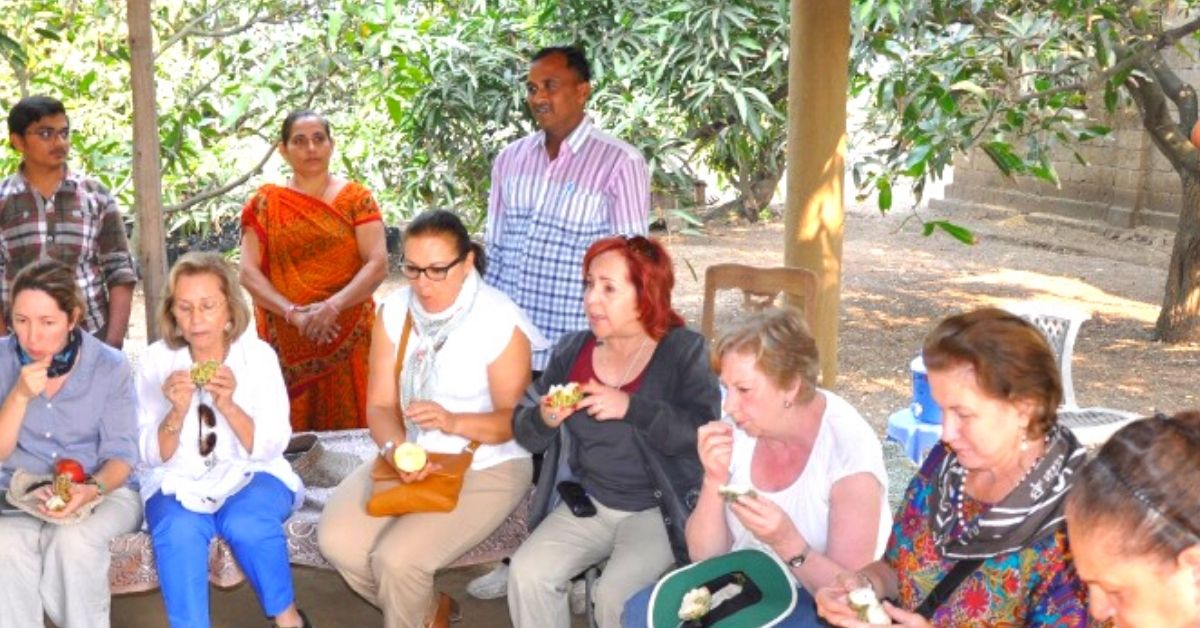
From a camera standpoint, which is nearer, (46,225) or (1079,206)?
(46,225)

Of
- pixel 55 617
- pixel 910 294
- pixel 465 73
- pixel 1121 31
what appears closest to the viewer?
pixel 55 617

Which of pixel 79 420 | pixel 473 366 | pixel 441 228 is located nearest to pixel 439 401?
pixel 473 366

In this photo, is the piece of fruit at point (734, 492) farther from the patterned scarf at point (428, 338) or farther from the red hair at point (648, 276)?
the patterned scarf at point (428, 338)

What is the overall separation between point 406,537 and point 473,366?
0.54 m

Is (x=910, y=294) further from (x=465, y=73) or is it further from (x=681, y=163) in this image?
(x=465, y=73)

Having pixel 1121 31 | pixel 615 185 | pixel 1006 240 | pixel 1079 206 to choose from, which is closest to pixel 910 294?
pixel 1006 240

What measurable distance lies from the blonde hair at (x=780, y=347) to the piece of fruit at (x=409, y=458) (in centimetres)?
→ 99

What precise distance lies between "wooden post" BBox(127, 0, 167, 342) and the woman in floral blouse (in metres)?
2.98

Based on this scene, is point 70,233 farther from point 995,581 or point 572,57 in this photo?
point 995,581

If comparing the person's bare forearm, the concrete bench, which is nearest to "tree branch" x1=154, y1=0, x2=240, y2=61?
the person's bare forearm

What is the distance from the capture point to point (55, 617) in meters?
3.97

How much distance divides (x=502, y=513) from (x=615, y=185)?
1191 mm

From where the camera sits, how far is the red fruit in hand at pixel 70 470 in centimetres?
398

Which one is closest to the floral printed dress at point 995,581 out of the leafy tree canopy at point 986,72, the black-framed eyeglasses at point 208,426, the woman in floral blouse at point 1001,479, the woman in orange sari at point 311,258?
the woman in floral blouse at point 1001,479
